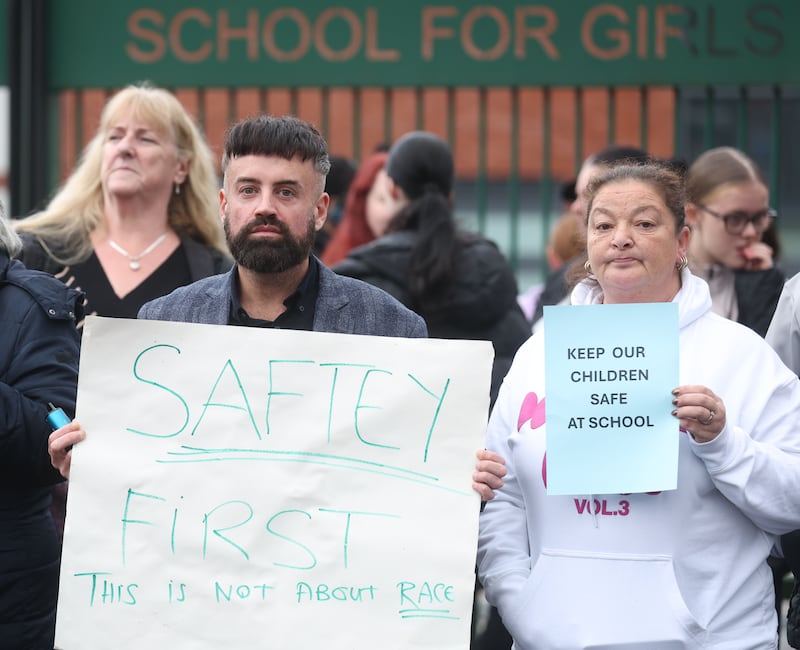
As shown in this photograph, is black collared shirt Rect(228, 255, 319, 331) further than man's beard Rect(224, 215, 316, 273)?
Yes

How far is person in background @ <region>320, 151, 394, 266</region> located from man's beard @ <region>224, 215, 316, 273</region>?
1968 mm

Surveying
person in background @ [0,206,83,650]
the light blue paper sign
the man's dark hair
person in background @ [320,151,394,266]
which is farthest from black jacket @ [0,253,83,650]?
person in background @ [320,151,394,266]

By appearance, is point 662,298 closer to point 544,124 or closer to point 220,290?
point 220,290

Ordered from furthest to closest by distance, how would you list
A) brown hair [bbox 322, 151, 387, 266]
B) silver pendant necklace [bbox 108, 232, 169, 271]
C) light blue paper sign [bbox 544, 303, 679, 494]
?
brown hair [bbox 322, 151, 387, 266] → silver pendant necklace [bbox 108, 232, 169, 271] → light blue paper sign [bbox 544, 303, 679, 494]

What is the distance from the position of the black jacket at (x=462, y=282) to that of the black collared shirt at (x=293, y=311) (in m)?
1.19

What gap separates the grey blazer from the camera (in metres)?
3.39

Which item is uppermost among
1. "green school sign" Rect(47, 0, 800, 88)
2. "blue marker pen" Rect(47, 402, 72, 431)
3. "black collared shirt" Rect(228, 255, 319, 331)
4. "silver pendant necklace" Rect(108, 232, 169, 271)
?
"green school sign" Rect(47, 0, 800, 88)

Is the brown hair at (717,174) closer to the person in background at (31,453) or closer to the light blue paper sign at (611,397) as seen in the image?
the light blue paper sign at (611,397)

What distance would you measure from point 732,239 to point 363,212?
144cm

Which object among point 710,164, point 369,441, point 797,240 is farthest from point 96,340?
point 797,240

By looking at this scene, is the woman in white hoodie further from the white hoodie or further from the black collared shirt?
the black collared shirt

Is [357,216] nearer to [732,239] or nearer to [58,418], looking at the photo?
[732,239]

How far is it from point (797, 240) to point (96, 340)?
13284 mm

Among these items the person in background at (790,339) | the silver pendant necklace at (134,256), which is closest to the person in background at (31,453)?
the silver pendant necklace at (134,256)
